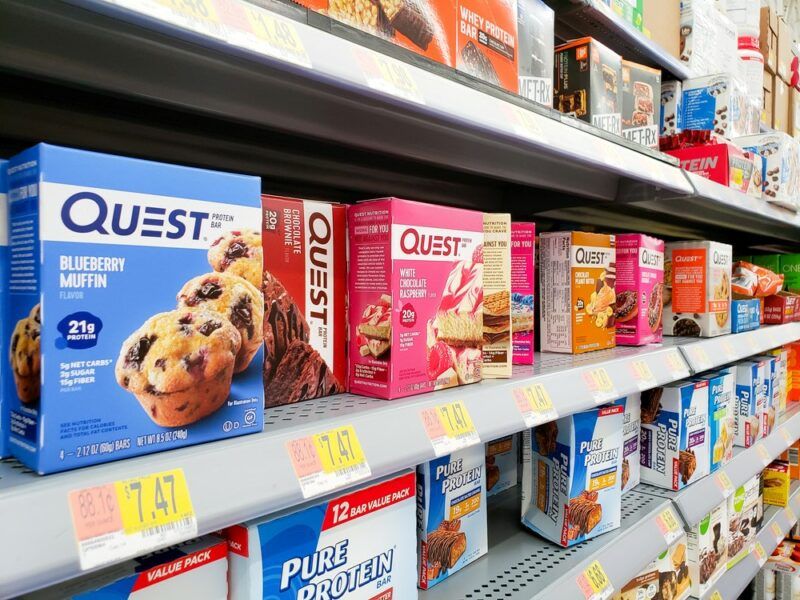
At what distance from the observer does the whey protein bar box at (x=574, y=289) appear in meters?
1.45

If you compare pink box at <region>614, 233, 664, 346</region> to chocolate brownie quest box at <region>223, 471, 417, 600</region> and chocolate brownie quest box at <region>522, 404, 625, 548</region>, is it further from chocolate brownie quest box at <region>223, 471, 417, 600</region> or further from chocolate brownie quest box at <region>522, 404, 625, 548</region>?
chocolate brownie quest box at <region>223, 471, 417, 600</region>

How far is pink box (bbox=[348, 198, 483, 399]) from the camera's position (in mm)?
903

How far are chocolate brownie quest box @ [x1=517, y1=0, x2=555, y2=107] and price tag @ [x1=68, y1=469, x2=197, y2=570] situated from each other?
0.95 m

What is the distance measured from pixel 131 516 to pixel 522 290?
0.95 m

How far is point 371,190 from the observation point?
1345mm

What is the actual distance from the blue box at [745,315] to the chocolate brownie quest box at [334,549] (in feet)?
5.43

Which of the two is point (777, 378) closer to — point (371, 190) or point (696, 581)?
point (696, 581)

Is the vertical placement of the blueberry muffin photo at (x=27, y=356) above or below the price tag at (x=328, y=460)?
above

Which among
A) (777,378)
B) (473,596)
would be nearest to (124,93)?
(473,596)

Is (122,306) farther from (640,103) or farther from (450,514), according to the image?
(640,103)

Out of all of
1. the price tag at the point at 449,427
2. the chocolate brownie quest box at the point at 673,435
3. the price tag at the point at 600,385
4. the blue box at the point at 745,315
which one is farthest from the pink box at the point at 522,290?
the blue box at the point at 745,315

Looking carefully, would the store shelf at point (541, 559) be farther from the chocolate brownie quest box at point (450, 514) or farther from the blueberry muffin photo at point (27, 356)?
the blueberry muffin photo at point (27, 356)

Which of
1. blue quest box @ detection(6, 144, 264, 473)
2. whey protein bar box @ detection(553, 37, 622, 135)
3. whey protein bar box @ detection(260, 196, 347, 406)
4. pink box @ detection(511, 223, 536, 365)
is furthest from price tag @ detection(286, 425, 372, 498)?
whey protein bar box @ detection(553, 37, 622, 135)

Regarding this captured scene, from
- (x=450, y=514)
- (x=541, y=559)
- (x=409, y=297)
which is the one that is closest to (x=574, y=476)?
(x=541, y=559)
